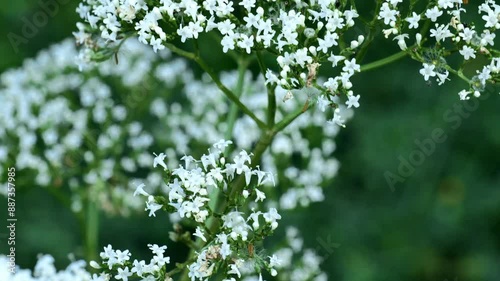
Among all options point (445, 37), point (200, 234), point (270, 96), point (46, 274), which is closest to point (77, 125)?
Result: point (46, 274)

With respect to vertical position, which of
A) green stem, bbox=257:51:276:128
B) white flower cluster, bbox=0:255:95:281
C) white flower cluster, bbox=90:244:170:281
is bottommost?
white flower cluster, bbox=90:244:170:281

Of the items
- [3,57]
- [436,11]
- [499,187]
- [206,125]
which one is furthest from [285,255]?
[3,57]

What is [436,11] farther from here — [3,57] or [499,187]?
[3,57]

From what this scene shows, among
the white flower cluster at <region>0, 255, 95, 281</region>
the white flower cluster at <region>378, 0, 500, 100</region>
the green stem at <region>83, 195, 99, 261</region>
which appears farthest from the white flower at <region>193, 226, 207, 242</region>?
the green stem at <region>83, 195, 99, 261</region>

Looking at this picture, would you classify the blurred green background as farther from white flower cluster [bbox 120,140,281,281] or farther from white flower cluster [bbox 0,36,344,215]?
white flower cluster [bbox 120,140,281,281]

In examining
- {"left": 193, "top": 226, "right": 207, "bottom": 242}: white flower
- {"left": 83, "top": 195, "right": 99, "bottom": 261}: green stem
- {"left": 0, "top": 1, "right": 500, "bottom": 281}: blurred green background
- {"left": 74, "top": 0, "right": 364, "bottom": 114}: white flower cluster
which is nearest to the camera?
{"left": 193, "top": 226, "right": 207, "bottom": 242}: white flower

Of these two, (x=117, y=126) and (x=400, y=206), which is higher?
(x=400, y=206)

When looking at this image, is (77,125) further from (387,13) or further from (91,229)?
(387,13)

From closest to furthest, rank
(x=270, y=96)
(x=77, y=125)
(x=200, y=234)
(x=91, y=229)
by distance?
1. (x=200, y=234)
2. (x=270, y=96)
3. (x=91, y=229)
4. (x=77, y=125)
